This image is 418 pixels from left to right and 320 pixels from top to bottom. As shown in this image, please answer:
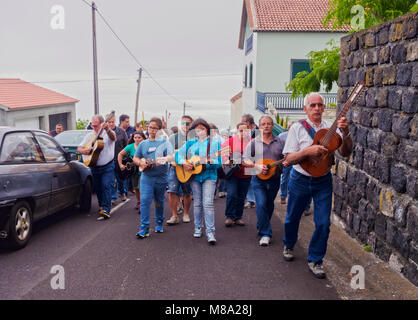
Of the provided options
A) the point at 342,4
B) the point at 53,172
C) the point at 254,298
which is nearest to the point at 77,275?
the point at 254,298

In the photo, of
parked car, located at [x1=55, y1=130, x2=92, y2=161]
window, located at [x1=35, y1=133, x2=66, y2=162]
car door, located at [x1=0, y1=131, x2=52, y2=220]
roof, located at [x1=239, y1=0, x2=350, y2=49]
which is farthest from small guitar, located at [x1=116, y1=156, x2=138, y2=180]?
roof, located at [x1=239, y1=0, x2=350, y2=49]

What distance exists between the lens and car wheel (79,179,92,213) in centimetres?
831

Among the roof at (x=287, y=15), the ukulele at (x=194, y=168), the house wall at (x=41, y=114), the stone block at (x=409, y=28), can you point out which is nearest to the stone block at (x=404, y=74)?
the stone block at (x=409, y=28)

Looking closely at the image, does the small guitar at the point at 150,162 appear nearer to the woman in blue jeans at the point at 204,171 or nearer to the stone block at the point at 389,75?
the woman in blue jeans at the point at 204,171

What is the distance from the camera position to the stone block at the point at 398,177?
15.5 feet

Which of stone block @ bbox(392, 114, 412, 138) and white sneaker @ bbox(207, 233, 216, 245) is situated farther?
white sneaker @ bbox(207, 233, 216, 245)

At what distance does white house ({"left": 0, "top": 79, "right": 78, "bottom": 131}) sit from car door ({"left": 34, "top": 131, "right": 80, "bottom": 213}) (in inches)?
697

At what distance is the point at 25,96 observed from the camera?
99.7 feet

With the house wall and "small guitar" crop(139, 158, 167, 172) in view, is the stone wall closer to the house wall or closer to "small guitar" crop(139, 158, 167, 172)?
"small guitar" crop(139, 158, 167, 172)

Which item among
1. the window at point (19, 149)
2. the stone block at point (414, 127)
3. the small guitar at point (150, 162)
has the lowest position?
the small guitar at point (150, 162)

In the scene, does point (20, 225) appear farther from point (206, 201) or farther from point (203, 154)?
point (203, 154)

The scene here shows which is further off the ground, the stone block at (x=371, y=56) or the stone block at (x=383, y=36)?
the stone block at (x=383, y=36)

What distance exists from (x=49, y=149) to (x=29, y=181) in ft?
3.87
